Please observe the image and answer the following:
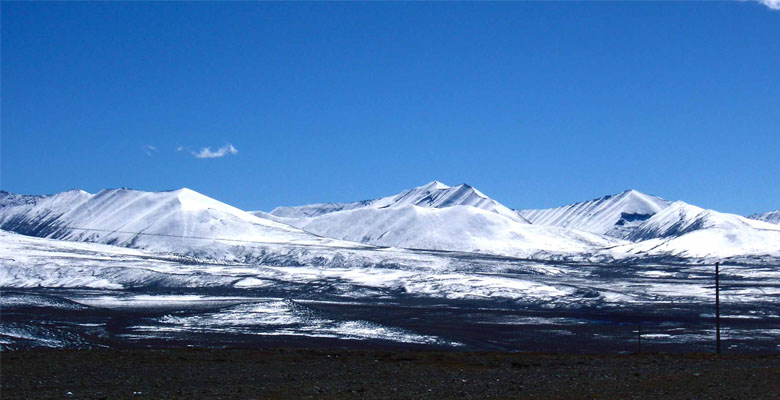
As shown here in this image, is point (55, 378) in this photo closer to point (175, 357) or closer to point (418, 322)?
point (175, 357)

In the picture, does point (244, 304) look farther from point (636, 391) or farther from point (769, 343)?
point (636, 391)

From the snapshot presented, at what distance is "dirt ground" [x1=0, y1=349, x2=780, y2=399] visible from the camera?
24.3m

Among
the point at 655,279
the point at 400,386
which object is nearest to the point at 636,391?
the point at 400,386

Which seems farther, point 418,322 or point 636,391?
point 418,322

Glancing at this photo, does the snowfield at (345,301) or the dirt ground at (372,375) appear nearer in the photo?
the dirt ground at (372,375)

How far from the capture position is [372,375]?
2927 centimetres

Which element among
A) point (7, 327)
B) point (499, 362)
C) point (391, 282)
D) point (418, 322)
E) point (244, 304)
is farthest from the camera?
point (391, 282)

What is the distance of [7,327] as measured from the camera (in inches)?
1991

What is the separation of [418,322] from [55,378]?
56.2m

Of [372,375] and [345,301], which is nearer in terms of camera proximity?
[372,375]

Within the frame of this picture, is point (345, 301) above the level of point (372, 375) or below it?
above

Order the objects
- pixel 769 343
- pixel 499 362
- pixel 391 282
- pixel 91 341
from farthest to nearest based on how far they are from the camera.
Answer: pixel 391 282
pixel 769 343
pixel 91 341
pixel 499 362

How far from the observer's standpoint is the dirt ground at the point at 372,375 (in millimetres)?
24312

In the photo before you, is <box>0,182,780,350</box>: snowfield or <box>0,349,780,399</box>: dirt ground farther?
<box>0,182,780,350</box>: snowfield
